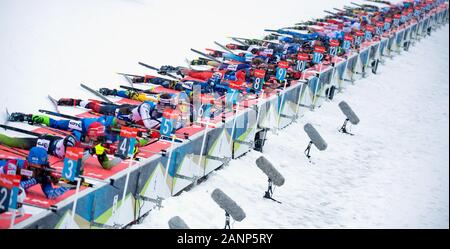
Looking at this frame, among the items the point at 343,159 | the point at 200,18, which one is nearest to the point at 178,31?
the point at 200,18

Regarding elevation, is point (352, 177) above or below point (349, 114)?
below

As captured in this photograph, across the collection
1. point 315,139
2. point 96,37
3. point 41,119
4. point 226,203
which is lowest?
point 315,139

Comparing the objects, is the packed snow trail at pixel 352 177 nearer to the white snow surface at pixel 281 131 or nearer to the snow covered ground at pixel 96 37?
the white snow surface at pixel 281 131

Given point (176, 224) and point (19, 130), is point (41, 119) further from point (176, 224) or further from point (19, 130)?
point (176, 224)

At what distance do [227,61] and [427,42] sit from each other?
19.4 meters

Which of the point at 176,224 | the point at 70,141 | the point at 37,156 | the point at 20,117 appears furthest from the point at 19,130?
the point at 176,224

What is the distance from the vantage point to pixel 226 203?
12.3 metres

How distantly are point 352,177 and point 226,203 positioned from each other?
20.5 feet

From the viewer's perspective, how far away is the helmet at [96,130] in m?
13.2

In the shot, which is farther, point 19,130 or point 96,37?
point 96,37

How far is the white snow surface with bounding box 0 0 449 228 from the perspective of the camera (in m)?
15.2

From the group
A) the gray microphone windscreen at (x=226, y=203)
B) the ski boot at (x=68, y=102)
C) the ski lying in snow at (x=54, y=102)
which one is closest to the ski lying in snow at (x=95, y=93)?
the ski boot at (x=68, y=102)

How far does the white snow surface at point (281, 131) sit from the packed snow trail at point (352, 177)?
0.03m

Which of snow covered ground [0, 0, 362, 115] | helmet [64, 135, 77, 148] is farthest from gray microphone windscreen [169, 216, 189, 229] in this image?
snow covered ground [0, 0, 362, 115]
